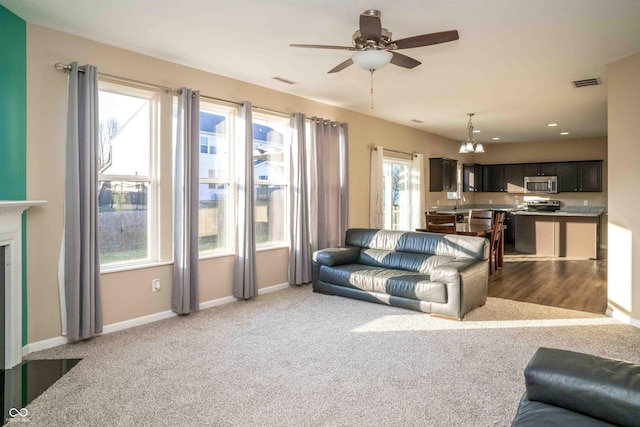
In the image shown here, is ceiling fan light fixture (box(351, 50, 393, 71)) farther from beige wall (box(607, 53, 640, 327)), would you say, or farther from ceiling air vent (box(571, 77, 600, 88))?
ceiling air vent (box(571, 77, 600, 88))

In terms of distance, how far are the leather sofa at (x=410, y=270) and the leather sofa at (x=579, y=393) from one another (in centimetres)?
253

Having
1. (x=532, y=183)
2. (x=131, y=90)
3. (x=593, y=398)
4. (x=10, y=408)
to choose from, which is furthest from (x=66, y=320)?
(x=532, y=183)

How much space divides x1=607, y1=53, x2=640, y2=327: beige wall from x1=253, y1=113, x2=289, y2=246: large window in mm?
3954

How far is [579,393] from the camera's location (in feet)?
5.26

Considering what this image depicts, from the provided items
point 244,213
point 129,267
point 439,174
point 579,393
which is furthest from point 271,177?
point 439,174

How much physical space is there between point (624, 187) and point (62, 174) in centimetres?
552

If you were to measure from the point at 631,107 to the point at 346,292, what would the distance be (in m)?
3.68

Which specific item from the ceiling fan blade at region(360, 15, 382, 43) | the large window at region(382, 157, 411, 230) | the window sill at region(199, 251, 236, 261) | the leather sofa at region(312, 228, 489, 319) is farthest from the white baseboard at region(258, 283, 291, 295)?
the ceiling fan blade at region(360, 15, 382, 43)

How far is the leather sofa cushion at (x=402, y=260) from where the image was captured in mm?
5047

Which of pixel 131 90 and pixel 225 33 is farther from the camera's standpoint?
pixel 131 90

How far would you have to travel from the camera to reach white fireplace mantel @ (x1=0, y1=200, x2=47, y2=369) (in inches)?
123

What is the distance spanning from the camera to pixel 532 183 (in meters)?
10.7

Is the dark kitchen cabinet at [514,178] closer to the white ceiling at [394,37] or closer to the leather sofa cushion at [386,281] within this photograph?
the white ceiling at [394,37]

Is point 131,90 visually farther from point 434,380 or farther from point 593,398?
point 593,398
